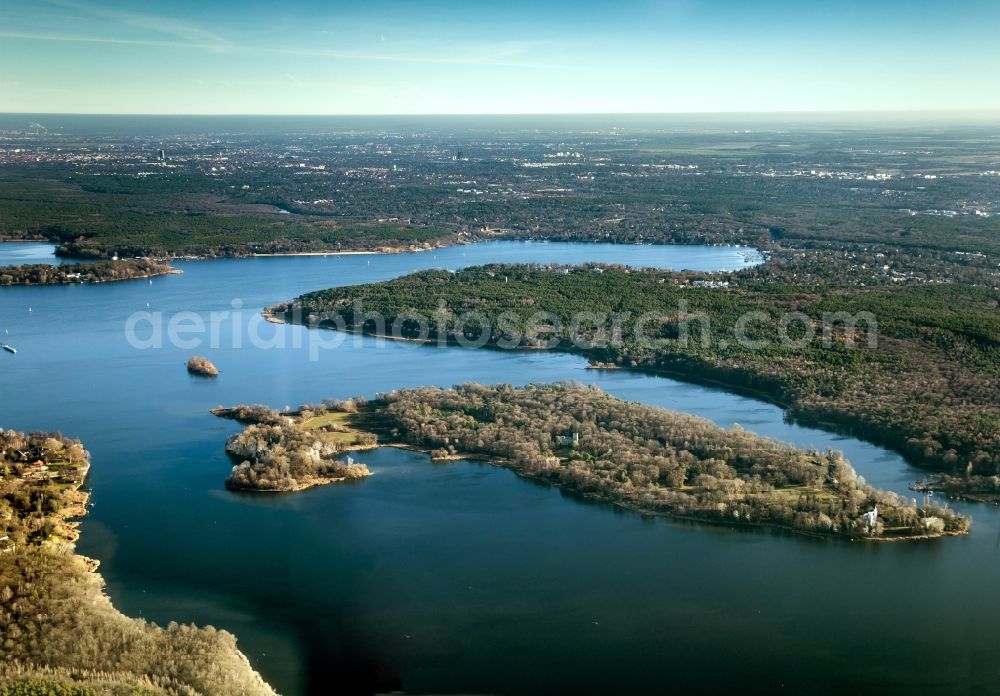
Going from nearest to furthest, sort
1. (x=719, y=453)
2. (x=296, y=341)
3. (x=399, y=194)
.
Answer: (x=719, y=453)
(x=296, y=341)
(x=399, y=194)

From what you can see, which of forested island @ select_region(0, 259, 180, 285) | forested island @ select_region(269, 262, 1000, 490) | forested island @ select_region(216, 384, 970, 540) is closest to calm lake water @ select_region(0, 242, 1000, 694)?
forested island @ select_region(216, 384, 970, 540)

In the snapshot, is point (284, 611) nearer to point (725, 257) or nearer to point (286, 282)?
point (286, 282)

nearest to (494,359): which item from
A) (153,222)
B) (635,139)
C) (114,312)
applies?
(114,312)

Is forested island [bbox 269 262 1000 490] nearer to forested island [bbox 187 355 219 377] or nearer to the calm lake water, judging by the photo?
the calm lake water

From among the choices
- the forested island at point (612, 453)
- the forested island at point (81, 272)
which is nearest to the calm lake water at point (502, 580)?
the forested island at point (612, 453)

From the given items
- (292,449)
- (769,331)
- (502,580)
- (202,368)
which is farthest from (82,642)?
(769,331)

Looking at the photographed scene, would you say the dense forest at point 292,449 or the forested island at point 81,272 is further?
the forested island at point 81,272

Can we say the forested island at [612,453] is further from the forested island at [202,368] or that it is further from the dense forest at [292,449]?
the forested island at [202,368]

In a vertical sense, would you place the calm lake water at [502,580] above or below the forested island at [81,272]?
below
